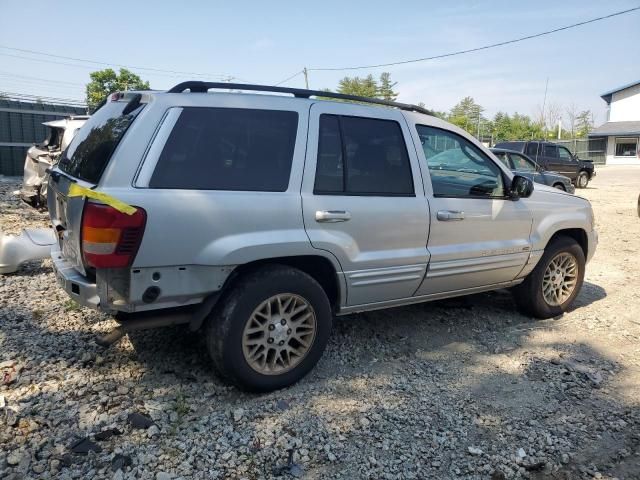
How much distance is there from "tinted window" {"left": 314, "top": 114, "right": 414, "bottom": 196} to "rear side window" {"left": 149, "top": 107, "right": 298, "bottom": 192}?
0.27 meters

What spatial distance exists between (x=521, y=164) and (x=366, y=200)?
12602mm

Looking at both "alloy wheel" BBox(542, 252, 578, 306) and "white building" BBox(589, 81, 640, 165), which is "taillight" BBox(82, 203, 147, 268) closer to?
"alloy wheel" BBox(542, 252, 578, 306)

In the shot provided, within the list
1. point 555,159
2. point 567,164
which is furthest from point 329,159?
point 567,164

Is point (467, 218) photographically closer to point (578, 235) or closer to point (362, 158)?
point (362, 158)

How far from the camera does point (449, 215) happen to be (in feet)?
13.2

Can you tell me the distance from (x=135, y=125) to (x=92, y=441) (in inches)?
70.5

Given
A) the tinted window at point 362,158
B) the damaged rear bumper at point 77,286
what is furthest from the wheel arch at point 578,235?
the damaged rear bumper at point 77,286

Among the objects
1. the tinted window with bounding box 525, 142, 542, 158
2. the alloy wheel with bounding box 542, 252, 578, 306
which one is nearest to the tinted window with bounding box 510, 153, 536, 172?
the tinted window with bounding box 525, 142, 542, 158

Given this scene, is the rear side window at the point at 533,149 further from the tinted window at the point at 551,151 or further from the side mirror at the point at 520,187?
the side mirror at the point at 520,187

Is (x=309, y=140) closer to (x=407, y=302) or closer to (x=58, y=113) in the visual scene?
(x=407, y=302)

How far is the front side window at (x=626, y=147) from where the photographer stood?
44.8m

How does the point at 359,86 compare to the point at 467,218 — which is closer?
the point at 467,218

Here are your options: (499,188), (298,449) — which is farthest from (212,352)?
(499,188)

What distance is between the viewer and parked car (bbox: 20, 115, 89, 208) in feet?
31.3
